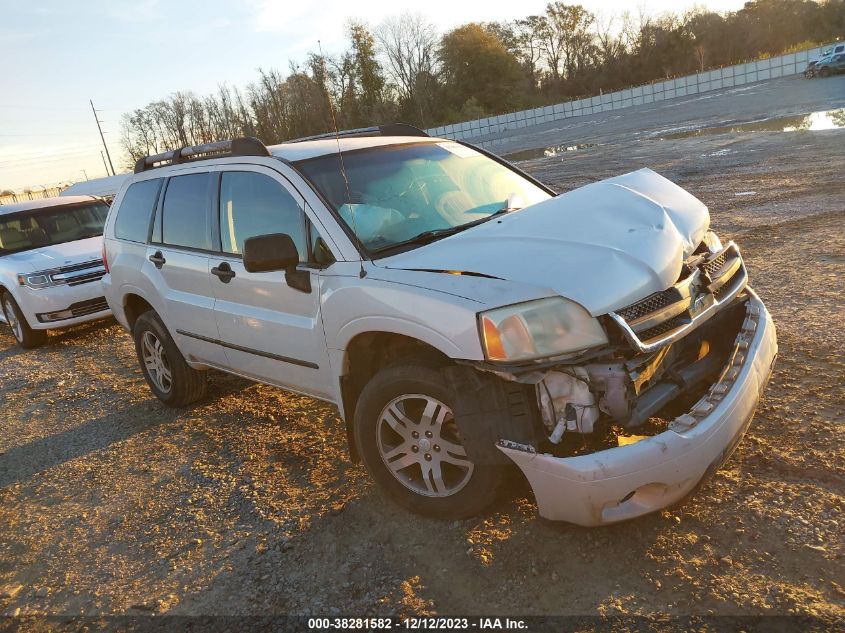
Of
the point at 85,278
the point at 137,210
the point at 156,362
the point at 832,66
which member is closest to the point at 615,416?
the point at 156,362

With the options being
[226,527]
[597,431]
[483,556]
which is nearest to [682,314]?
[597,431]

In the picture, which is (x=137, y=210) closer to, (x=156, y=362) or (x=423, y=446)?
(x=156, y=362)

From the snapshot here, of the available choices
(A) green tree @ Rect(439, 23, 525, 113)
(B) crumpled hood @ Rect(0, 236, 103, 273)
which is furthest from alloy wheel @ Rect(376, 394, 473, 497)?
(A) green tree @ Rect(439, 23, 525, 113)

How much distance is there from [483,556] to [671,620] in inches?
33.5

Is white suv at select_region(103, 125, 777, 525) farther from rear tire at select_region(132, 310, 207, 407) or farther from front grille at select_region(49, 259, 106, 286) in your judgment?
front grille at select_region(49, 259, 106, 286)

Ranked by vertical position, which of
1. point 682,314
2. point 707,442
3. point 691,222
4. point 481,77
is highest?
point 481,77

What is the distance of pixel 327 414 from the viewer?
497cm

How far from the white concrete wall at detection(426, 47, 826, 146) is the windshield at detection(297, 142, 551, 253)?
111 feet

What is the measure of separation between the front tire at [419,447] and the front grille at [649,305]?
83cm

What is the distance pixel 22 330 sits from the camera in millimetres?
8703

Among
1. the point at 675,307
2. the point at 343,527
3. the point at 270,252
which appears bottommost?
the point at 343,527

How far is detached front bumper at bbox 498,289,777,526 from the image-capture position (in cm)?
254

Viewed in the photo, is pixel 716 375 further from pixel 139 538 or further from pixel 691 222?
pixel 139 538

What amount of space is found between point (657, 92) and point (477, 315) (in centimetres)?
4777
